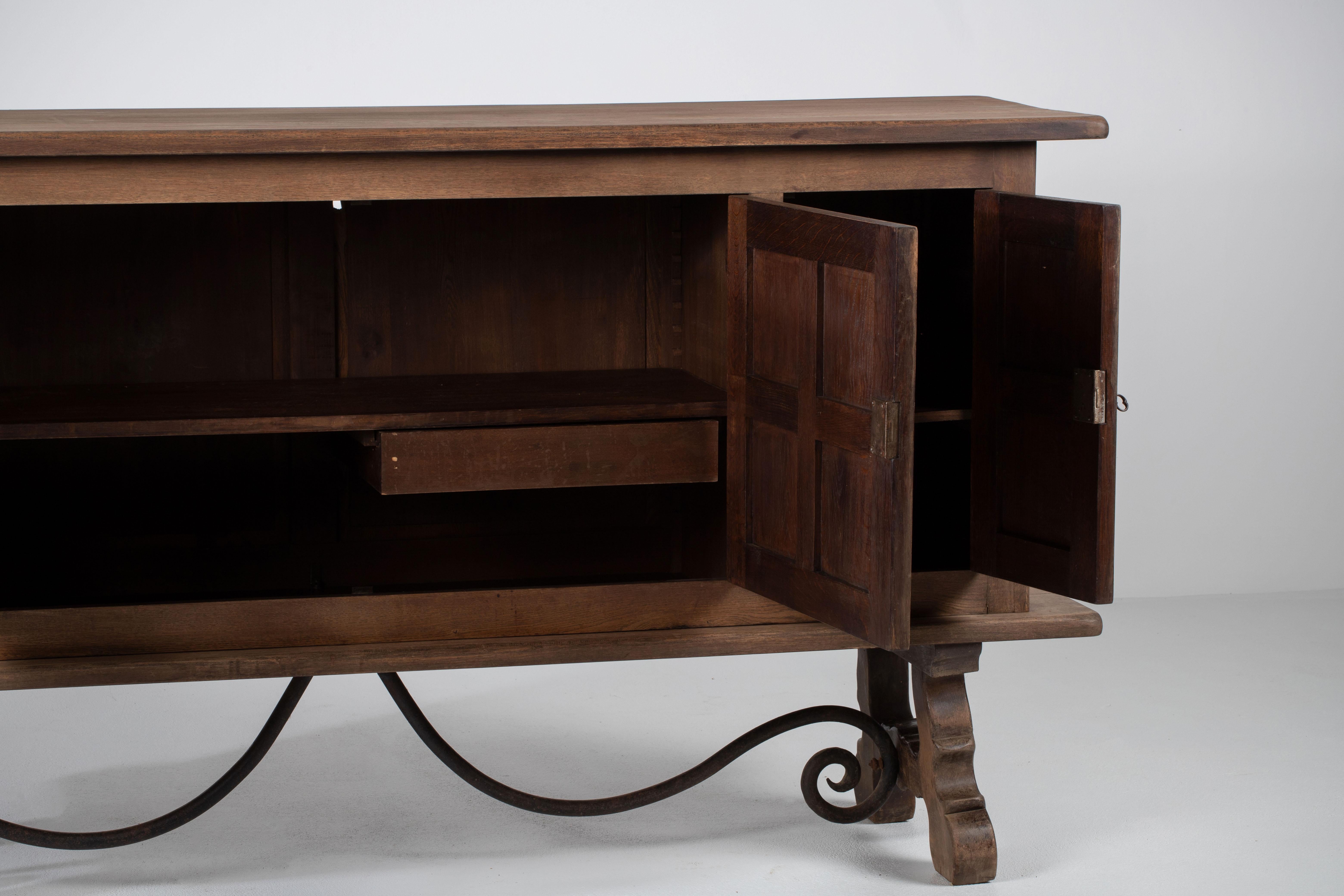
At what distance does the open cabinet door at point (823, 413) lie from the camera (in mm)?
2186

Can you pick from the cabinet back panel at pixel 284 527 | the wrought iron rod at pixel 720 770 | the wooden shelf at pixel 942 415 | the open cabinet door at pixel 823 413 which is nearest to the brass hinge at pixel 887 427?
the open cabinet door at pixel 823 413

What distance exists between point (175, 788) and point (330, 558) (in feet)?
2.07

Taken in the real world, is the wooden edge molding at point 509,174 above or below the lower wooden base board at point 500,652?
above

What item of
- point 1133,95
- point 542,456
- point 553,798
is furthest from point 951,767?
point 1133,95

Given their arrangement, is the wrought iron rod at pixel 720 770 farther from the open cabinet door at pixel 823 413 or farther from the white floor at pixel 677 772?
the open cabinet door at pixel 823 413

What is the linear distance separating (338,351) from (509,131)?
0.92 m

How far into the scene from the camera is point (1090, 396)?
7.80ft

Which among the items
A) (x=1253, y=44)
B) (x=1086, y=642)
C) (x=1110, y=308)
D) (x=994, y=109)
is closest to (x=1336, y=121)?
(x=1253, y=44)

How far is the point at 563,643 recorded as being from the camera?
2.52 metres

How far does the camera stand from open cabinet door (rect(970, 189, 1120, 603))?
2.37 meters

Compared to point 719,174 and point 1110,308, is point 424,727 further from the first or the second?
point 1110,308

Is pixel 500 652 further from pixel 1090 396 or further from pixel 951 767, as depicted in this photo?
pixel 1090 396

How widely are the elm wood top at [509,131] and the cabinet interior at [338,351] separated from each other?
34 centimetres

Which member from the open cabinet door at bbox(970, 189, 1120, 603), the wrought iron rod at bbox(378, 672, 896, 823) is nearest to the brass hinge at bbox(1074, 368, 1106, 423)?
the open cabinet door at bbox(970, 189, 1120, 603)
